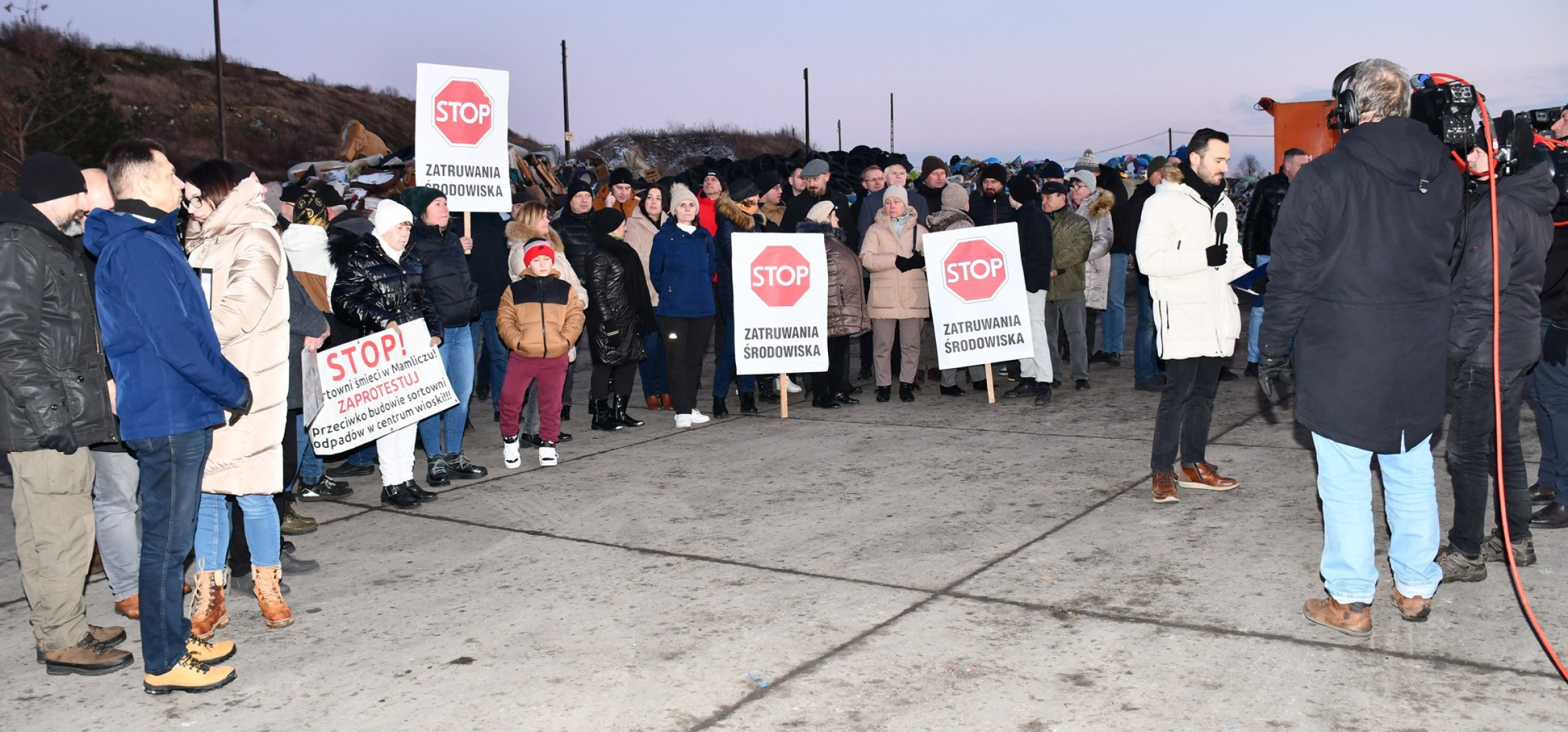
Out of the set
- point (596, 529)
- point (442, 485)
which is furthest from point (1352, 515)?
point (442, 485)

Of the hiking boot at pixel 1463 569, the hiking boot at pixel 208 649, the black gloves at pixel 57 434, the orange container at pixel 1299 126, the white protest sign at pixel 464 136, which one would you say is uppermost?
the orange container at pixel 1299 126

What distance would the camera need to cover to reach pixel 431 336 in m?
7.21

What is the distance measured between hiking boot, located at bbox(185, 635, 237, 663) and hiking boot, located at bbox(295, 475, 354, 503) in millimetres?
2911

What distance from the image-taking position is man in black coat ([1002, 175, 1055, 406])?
1006 centimetres

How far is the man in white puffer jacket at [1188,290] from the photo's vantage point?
6.30m

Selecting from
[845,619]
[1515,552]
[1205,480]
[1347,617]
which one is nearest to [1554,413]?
[1515,552]

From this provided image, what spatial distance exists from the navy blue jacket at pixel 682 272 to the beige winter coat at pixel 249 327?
470 centimetres

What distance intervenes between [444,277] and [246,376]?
3.16 m

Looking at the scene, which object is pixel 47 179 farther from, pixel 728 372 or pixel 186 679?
pixel 728 372

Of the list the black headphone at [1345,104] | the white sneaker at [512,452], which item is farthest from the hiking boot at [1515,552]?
the white sneaker at [512,452]

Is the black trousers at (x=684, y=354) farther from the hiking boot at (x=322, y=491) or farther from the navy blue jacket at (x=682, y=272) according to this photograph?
the hiking boot at (x=322, y=491)

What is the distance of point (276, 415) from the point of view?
483cm

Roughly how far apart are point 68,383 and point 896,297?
6902 millimetres

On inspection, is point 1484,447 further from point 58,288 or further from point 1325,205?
point 58,288
